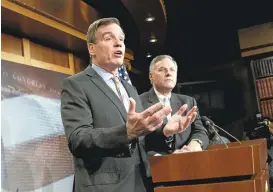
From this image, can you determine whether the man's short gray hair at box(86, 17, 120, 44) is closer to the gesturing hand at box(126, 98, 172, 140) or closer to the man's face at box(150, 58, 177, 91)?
the gesturing hand at box(126, 98, 172, 140)

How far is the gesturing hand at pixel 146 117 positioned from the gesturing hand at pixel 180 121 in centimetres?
33

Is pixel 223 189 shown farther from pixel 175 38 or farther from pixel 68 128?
pixel 175 38

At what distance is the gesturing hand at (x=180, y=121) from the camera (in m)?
1.43

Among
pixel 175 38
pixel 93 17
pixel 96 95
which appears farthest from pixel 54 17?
pixel 175 38

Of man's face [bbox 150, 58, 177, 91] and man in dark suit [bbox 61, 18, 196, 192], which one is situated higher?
man's face [bbox 150, 58, 177, 91]

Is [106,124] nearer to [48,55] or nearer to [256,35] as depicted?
[48,55]

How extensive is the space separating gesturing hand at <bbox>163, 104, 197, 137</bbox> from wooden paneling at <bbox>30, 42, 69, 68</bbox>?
2054 millimetres

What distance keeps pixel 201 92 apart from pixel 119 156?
5.18 m

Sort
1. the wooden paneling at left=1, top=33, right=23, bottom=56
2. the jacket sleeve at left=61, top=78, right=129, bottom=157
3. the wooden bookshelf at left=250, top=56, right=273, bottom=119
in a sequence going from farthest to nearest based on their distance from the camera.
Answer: the wooden bookshelf at left=250, top=56, right=273, bottom=119, the wooden paneling at left=1, top=33, right=23, bottom=56, the jacket sleeve at left=61, top=78, right=129, bottom=157

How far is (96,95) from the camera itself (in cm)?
139

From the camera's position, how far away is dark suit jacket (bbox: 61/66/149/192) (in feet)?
3.94

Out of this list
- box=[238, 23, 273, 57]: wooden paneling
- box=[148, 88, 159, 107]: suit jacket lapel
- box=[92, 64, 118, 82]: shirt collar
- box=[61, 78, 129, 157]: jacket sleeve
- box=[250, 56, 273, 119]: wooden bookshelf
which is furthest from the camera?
box=[238, 23, 273, 57]: wooden paneling

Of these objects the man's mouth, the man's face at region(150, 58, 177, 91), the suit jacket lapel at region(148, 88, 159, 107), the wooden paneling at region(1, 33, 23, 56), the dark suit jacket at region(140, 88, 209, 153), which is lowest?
the dark suit jacket at region(140, 88, 209, 153)

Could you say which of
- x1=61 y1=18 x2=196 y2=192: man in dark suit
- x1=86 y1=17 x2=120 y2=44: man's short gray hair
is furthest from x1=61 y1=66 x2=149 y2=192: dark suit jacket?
x1=86 y1=17 x2=120 y2=44: man's short gray hair
